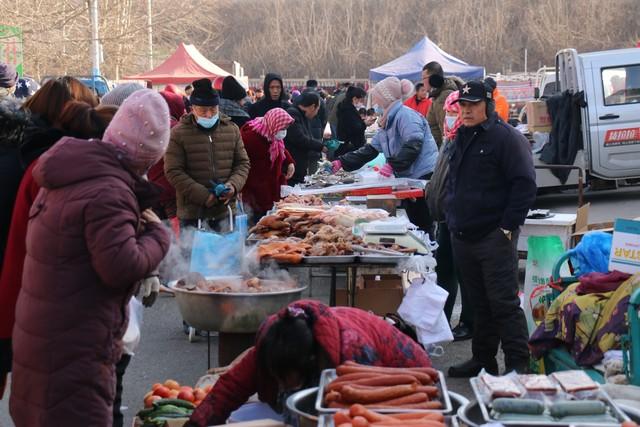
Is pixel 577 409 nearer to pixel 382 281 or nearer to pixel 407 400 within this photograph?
pixel 407 400

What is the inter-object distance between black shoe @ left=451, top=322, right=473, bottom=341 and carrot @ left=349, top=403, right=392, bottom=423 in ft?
15.7

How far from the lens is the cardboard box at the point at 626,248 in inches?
230

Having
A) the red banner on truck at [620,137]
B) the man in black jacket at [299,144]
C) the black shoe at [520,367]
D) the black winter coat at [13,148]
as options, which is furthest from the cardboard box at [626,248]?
the red banner on truck at [620,137]

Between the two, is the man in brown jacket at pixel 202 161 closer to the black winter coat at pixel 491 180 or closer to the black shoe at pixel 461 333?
the black shoe at pixel 461 333

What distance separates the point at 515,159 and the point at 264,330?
285cm

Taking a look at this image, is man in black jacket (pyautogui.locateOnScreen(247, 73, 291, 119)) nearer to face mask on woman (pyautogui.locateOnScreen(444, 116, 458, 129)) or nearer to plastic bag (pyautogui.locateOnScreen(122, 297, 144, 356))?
face mask on woman (pyautogui.locateOnScreen(444, 116, 458, 129))

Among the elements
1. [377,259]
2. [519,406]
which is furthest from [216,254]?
[519,406]

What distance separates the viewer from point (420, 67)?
29.6m

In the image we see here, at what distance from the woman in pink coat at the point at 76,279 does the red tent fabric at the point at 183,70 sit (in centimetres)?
2745

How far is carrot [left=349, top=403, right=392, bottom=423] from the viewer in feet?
10.9

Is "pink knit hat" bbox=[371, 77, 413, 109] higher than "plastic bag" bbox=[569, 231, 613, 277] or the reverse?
higher

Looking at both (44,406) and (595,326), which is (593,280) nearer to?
(595,326)

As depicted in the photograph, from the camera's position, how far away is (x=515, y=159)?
6352 millimetres

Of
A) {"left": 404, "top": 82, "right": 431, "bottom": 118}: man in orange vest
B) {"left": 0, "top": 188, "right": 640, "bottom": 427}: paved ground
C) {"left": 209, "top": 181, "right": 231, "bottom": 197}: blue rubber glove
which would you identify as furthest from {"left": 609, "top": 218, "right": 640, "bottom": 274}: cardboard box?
{"left": 404, "top": 82, "right": 431, "bottom": 118}: man in orange vest
